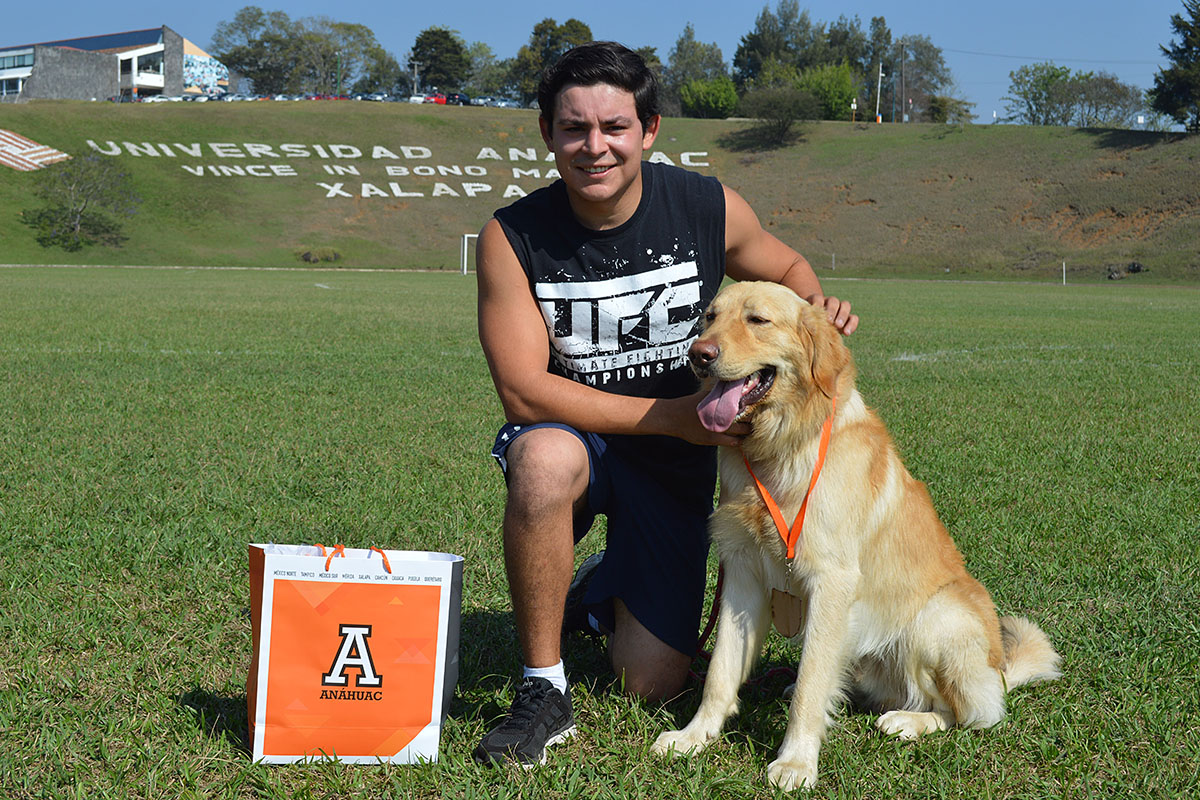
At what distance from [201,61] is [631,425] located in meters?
127

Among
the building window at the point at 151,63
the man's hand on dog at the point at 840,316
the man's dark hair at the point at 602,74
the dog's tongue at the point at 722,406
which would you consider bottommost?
the dog's tongue at the point at 722,406

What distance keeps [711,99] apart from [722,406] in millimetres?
90438

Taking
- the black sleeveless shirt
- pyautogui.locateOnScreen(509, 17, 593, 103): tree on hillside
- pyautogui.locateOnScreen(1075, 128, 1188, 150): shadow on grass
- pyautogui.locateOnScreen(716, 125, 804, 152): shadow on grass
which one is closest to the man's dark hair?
the black sleeveless shirt

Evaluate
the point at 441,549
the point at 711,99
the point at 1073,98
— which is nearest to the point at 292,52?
the point at 711,99

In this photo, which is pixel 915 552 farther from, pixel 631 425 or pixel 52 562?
pixel 52 562

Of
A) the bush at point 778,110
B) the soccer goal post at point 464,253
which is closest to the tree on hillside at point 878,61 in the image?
the bush at point 778,110

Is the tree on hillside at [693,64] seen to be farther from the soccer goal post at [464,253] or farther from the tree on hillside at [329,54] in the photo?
the soccer goal post at [464,253]

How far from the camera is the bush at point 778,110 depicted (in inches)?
2813

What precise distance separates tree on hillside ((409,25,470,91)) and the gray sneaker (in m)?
111

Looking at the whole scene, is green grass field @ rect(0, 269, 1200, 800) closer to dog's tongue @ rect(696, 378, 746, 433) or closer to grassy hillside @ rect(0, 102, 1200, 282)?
dog's tongue @ rect(696, 378, 746, 433)

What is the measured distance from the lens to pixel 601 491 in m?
3.51

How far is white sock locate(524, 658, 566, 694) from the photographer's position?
3158 mm

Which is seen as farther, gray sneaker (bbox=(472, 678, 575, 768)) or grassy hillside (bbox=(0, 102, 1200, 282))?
grassy hillside (bbox=(0, 102, 1200, 282))

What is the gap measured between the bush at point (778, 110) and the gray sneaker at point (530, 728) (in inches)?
2841
